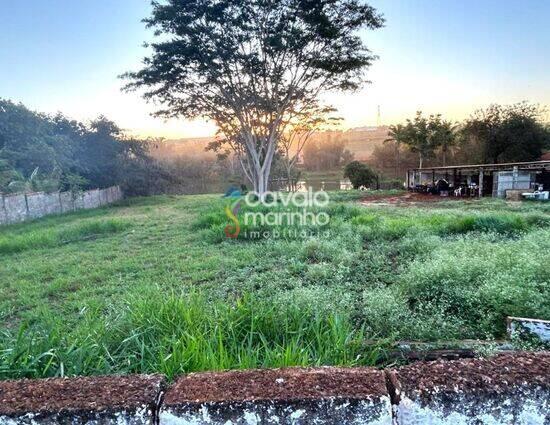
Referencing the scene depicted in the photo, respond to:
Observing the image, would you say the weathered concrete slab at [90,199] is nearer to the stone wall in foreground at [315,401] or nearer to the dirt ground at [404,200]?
the dirt ground at [404,200]

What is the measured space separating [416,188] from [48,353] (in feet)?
61.8

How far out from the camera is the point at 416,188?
18000mm

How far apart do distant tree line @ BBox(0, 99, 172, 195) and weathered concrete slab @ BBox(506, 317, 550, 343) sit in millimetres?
14443

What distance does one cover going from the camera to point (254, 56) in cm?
1148

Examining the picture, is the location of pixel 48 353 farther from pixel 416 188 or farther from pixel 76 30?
pixel 416 188

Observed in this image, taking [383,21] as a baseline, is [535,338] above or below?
below

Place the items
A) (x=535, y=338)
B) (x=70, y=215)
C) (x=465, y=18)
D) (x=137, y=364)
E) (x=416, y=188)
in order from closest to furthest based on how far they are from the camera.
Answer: (x=137, y=364) → (x=535, y=338) → (x=465, y=18) → (x=70, y=215) → (x=416, y=188)

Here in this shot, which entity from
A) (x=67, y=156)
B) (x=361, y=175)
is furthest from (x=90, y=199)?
(x=361, y=175)

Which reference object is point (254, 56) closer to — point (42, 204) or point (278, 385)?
point (42, 204)

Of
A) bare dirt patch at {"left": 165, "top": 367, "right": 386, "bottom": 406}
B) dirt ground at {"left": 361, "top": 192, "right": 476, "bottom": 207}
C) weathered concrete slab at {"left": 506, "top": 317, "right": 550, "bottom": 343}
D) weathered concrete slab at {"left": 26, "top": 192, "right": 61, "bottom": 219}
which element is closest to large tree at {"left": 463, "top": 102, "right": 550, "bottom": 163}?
dirt ground at {"left": 361, "top": 192, "right": 476, "bottom": 207}

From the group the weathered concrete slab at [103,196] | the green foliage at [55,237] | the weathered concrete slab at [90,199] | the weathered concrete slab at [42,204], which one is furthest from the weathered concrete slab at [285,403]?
the weathered concrete slab at [103,196]

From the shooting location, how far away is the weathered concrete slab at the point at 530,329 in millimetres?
1651

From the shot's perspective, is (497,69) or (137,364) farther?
(497,69)

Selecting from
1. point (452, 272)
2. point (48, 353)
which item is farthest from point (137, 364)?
point (452, 272)
